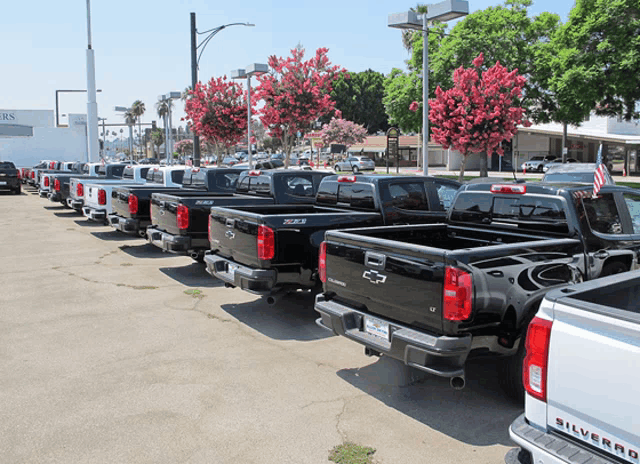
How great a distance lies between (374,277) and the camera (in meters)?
4.88

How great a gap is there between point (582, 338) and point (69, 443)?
3.63 metres

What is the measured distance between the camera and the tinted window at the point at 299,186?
10.6 meters

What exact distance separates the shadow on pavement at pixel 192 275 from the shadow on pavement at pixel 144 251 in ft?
4.44

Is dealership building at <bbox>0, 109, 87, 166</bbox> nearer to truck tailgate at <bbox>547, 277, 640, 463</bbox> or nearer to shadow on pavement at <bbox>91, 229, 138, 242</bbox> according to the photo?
shadow on pavement at <bbox>91, 229, 138, 242</bbox>

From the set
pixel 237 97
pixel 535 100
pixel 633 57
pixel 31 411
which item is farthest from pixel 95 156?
pixel 31 411

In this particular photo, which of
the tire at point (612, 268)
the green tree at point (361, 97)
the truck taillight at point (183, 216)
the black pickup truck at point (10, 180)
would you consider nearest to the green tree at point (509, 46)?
the black pickup truck at point (10, 180)

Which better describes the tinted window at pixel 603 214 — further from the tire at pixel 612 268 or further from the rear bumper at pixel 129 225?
the rear bumper at pixel 129 225

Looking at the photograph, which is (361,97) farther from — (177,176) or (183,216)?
(183,216)

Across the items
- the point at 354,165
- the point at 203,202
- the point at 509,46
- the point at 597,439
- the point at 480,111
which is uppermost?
the point at 509,46

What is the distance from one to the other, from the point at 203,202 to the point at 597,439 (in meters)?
7.94

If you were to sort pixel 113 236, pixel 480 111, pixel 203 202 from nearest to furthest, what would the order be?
pixel 203 202
pixel 113 236
pixel 480 111

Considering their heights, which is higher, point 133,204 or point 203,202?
point 203,202

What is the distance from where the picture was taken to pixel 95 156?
40469 millimetres

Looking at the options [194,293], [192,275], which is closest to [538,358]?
[194,293]
